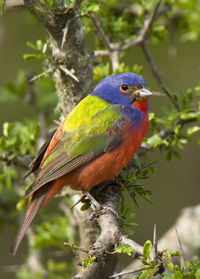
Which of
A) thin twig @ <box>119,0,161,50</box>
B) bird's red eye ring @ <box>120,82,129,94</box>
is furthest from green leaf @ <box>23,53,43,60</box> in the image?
thin twig @ <box>119,0,161,50</box>

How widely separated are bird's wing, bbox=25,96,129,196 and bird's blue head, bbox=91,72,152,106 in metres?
0.19

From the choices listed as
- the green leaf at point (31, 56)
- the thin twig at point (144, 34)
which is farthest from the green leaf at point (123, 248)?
the thin twig at point (144, 34)

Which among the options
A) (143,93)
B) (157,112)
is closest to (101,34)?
(143,93)

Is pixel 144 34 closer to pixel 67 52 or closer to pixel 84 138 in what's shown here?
pixel 67 52

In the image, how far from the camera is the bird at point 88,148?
4336 millimetres

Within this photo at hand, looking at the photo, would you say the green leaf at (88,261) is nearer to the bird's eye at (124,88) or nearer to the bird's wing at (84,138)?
the bird's wing at (84,138)

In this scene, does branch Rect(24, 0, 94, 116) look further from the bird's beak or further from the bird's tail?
the bird's tail

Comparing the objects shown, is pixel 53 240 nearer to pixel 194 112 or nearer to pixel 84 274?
pixel 194 112

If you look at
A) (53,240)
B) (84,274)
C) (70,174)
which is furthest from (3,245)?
(84,274)

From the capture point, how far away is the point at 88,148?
4387mm

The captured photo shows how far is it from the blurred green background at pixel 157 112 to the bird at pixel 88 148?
3.70 metres

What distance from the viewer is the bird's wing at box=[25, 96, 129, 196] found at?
4344 mm

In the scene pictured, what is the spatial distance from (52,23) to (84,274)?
7.14 feet

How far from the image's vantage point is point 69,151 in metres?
4.37
